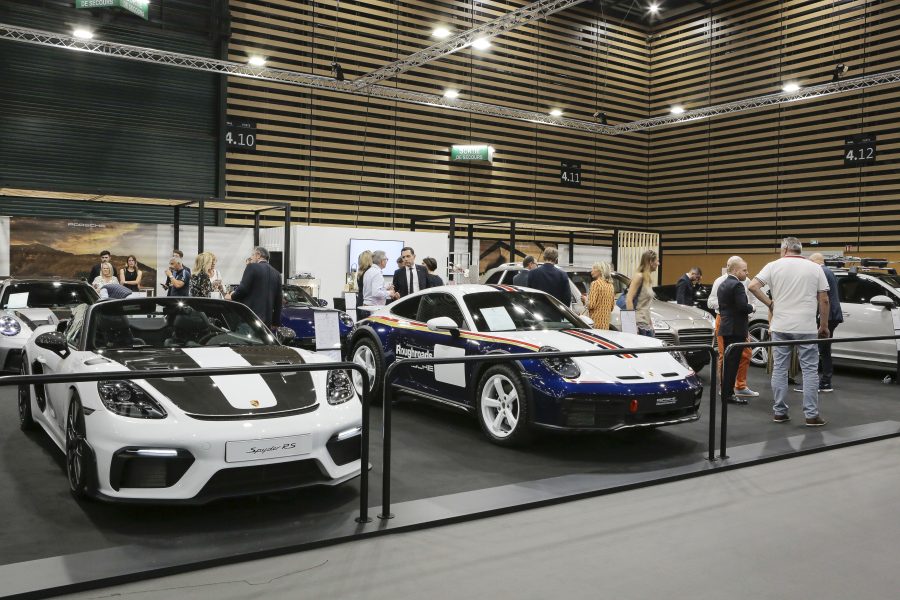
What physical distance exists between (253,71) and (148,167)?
303 cm

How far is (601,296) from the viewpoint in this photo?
845 centimetres

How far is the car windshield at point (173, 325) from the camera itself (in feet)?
15.2

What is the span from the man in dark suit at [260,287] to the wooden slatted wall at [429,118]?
874 cm

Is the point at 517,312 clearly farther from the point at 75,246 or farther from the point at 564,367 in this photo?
the point at 75,246

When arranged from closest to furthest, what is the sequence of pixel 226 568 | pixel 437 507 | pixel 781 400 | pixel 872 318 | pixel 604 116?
1. pixel 226 568
2. pixel 437 507
3. pixel 781 400
4. pixel 872 318
5. pixel 604 116

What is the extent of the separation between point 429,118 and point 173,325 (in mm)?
15046

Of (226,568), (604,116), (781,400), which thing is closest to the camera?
(226,568)

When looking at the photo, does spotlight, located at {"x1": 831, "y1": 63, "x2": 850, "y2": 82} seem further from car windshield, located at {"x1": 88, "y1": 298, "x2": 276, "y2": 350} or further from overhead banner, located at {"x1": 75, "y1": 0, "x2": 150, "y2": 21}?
car windshield, located at {"x1": 88, "y1": 298, "x2": 276, "y2": 350}

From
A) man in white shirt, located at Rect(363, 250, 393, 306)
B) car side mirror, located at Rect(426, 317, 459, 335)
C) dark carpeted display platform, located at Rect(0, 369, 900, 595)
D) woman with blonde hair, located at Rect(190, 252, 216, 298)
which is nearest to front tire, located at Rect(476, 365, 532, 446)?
dark carpeted display platform, located at Rect(0, 369, 900, 595)

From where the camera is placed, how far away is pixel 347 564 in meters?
3.27

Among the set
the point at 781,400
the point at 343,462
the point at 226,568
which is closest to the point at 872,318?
the point at 781,400

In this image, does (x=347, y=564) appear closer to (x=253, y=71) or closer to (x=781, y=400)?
(x=781, y=400)

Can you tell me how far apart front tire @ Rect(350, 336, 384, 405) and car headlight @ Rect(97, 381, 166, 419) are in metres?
3.03

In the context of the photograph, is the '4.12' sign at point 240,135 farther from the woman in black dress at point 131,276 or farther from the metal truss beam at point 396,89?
the woman in black dress at point 131,276
